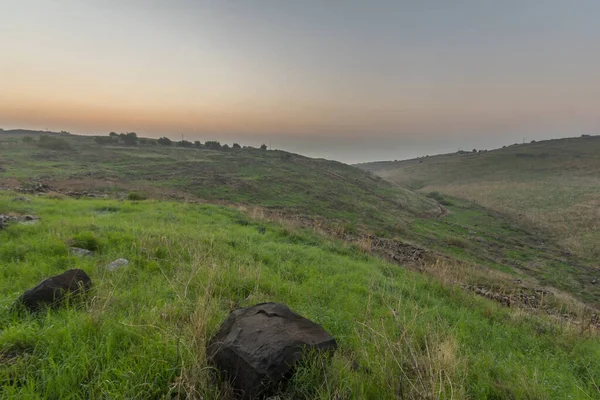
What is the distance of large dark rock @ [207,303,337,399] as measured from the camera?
A: 2.91 meters

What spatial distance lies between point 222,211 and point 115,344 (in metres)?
14.1

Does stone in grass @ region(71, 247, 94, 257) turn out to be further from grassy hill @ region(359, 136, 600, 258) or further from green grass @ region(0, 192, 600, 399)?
grassy hill @ region(359, 136, 600, 258)

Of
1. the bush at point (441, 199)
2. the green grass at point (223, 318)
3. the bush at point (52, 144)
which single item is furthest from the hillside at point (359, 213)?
the green grass at point (223, 318)

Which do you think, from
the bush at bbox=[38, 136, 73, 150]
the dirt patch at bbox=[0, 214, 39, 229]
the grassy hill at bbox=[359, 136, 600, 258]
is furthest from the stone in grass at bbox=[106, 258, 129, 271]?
the bush at bbox=[38, 136, 73, 150]

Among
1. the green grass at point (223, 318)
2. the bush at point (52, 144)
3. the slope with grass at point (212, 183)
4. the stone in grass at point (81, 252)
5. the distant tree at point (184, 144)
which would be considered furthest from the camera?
the distant tree at point (184, 144)

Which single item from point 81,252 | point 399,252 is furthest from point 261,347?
point 399,252

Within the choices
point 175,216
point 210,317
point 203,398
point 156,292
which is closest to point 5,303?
point 156,292

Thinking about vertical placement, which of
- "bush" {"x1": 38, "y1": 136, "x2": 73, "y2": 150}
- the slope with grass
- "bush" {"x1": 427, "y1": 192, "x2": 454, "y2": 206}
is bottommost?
"bush" {"x1": 427, "y1": 192, "x2": 454, "y2": 206}

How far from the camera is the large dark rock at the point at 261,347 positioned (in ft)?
9.53

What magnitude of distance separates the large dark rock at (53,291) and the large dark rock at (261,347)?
2.62m

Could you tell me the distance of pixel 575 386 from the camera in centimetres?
392

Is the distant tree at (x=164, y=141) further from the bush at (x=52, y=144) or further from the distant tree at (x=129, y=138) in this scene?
the bush at (x=52, y=144)

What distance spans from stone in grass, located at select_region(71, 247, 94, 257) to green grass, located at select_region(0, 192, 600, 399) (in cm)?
18

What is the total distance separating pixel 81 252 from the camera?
717 centimetres
